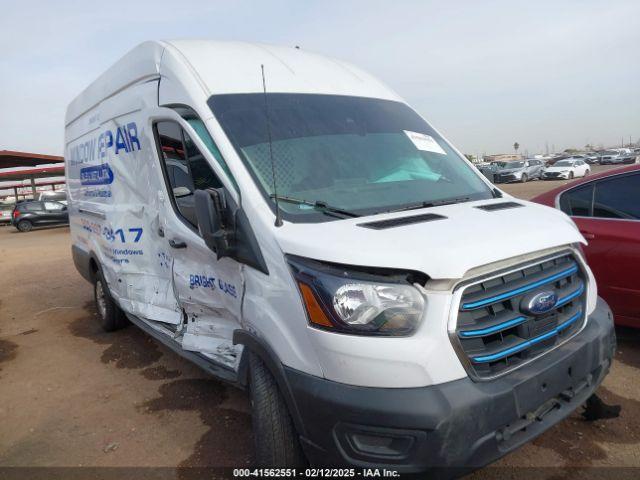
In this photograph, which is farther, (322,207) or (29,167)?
(29,167)

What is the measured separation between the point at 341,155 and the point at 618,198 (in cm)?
270

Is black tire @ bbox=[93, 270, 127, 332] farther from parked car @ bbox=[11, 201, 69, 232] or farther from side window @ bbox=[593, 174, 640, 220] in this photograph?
parked car @ bbox=[11, 201, 69, 232]

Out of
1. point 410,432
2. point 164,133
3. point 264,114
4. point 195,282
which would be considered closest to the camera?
point 410,432

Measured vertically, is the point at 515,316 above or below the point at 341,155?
below

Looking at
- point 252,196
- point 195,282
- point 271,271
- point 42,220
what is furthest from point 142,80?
point 42,220

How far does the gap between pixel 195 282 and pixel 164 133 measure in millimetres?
1096

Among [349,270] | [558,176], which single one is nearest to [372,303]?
[349,270]

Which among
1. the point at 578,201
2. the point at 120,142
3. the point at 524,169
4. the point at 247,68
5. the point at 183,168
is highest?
the point at 247,68

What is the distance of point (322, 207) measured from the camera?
2463mm

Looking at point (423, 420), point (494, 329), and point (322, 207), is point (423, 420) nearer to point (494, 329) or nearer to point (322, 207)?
point (494, 329)

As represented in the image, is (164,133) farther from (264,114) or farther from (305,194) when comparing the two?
(305,194)

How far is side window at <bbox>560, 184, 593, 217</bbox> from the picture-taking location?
4.26 metres

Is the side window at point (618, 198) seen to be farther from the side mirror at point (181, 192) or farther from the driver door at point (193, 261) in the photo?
the side mirror at point (181, 192)

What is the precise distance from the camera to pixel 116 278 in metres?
4.76
